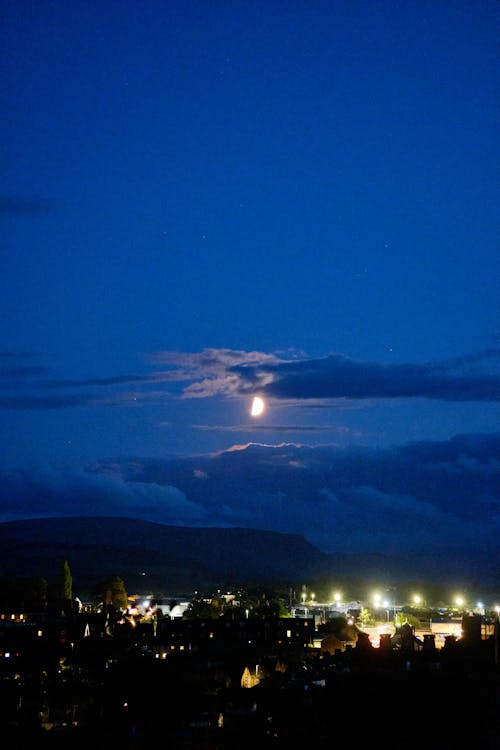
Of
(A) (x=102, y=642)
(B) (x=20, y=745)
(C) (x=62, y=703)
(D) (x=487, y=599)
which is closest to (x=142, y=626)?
(A) (x=102, y=642)

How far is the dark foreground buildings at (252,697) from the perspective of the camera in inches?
1122

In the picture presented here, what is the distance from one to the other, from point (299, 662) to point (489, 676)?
2286 centimetres

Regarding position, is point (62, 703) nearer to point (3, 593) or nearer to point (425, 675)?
point (425, 675)

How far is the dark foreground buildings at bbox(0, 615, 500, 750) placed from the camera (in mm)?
28500

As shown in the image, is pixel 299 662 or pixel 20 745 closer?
pixel 20 745

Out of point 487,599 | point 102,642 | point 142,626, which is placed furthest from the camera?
point 487,599

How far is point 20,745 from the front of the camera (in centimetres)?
3112

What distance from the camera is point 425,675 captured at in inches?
1312

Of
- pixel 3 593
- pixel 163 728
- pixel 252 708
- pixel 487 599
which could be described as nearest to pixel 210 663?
pixel 252 708

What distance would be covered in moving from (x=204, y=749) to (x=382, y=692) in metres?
5.81

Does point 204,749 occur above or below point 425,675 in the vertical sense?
below

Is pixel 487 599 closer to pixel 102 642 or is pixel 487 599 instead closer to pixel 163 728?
pixel 102 642

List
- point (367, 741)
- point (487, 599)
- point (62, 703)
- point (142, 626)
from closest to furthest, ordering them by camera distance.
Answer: point (367, 741), point (62, 703), point (142, 626), point (487, 599)

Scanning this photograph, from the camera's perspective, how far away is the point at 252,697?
128 ft
